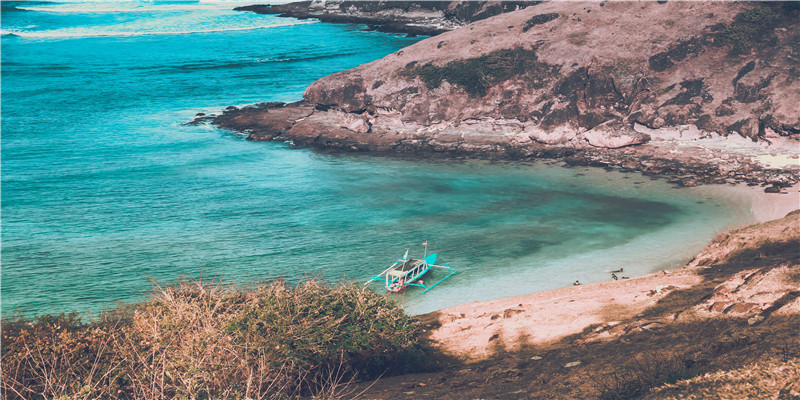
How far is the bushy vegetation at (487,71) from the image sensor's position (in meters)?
75.6

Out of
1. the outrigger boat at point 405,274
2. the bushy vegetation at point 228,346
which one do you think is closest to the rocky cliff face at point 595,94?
the outrigger boat at point 405,274

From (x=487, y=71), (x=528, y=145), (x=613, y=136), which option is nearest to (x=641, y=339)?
(x=613, y=136)

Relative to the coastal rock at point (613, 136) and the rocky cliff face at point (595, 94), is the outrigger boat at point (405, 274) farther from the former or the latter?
the coastal rock at point (613, 136)

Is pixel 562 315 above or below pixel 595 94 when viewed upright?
below

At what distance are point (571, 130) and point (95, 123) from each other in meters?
70.2

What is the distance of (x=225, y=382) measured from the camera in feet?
59.1

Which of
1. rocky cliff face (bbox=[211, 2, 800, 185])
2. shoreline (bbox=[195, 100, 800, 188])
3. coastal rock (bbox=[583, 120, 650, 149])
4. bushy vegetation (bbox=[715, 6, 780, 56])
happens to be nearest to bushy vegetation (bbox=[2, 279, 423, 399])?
shoreline (bbox=[195, 100, 800, 188])

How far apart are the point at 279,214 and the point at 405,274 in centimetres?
1904

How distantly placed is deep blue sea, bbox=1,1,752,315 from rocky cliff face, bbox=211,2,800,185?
6.11 meters

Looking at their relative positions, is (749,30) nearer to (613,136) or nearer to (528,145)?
(613,136)

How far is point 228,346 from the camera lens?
18.6 m

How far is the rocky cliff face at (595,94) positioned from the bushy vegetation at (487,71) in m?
0.16

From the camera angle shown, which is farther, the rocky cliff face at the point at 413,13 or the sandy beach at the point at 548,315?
the rocky cliff face at the point at 413,13

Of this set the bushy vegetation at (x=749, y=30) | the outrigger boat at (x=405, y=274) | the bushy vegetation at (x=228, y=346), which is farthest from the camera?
the bushy vegetation at (x=749, y=30)
